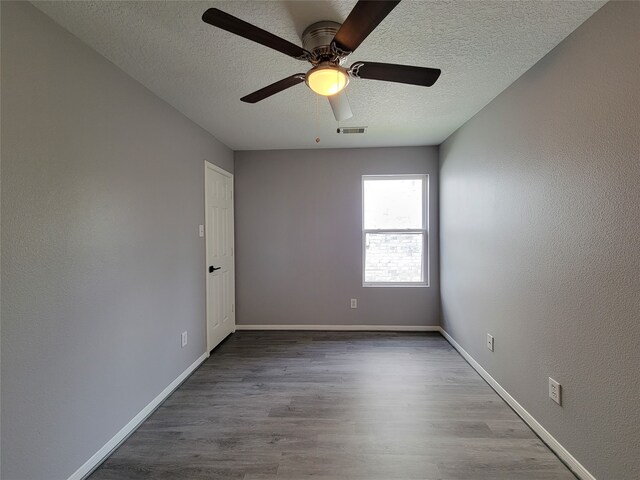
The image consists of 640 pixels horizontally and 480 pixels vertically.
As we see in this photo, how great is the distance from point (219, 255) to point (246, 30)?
2.58m

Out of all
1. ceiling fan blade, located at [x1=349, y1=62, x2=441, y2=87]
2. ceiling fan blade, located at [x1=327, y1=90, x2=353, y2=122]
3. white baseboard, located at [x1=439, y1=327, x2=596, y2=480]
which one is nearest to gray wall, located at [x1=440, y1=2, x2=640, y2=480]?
white baseboard, located at [x1=439, y1=327, x2=596, y2=480]

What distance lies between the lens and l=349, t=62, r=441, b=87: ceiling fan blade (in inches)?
53.8

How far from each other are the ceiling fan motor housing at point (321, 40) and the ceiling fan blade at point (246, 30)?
0.23 feet

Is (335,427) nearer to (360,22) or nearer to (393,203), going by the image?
(360,22)

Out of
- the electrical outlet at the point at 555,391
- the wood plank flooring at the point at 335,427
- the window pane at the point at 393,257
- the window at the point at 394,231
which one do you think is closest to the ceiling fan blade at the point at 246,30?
the wood plank flooring at the point at 335,427

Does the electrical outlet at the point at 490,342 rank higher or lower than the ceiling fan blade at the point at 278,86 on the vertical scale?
lower

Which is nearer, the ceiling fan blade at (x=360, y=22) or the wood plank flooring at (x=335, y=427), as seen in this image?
the ceiling fan blade at (x=360, y=22)

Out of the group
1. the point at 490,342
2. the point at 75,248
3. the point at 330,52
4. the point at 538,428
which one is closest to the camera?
the point at 330,52

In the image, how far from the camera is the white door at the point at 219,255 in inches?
122

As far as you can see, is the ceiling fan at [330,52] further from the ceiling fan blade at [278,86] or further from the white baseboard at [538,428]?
the white baseboard at [538,428]

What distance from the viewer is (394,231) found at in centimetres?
379

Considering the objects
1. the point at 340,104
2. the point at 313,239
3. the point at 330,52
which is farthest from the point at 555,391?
the point at 313,239

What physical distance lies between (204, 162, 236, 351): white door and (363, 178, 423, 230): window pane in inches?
69.1

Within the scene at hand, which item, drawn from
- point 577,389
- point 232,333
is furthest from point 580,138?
point 232,333
